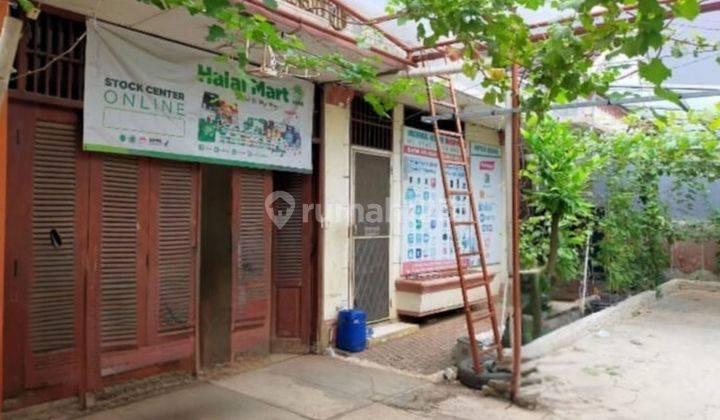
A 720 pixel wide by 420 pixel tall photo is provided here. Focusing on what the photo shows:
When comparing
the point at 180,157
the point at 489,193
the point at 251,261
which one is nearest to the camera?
the point at 180,157

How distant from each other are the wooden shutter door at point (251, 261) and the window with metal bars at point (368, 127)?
4.59ft

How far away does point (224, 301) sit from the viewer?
589cm

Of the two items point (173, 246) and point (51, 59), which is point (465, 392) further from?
point (51, 59)

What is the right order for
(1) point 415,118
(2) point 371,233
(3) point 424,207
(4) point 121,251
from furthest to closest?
(3) point 424,207
(1) point 415,118
(2) point 371,233
(4) point 121,251

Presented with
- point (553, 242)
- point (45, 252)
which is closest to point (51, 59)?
point (45, 252)

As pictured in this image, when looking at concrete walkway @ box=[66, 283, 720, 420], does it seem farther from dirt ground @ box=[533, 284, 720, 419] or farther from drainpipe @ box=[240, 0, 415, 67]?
drainpipe @ box=[240, 0, 415, 67]

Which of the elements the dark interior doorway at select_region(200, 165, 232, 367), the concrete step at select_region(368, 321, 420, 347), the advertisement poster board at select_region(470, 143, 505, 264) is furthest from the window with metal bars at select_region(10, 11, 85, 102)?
the advertisement poster board at select_region(470, 143, 505, 264)

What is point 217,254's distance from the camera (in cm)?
591

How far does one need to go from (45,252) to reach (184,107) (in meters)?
1.70

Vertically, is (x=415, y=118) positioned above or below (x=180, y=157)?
above

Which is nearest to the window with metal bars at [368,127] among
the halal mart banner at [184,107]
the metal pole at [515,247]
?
the halal mart banner at [184,107]

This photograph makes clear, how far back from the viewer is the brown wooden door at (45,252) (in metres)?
4.16

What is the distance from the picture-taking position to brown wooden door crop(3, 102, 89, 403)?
4.16m

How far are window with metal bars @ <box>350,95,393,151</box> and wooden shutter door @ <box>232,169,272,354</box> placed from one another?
140 cm
